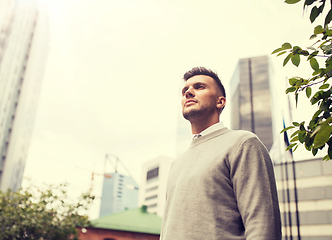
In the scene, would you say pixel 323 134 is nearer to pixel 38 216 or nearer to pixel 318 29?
pixel 318 29

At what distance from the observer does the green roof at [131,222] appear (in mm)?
27734

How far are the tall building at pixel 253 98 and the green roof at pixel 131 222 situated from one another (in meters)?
66.5

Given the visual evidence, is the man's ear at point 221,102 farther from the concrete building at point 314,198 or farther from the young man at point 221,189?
the concrete building at point 314,198

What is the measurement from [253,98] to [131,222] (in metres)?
75.1

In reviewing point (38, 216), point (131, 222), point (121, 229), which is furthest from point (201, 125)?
point (131, 222)

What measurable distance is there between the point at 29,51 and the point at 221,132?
232ft

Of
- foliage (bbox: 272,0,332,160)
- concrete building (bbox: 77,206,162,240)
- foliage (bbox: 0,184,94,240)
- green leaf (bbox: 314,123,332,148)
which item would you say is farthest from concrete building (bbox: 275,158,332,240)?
green leaf (bbox: 314,123,332,148)

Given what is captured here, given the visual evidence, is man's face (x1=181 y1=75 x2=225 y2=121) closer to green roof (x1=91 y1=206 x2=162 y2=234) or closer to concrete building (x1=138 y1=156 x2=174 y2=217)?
green roof (x1=91 y1=206 x2=162 y2=234)

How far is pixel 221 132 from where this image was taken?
A: 214 cm

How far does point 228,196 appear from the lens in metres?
1.75

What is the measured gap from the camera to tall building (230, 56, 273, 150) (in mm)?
91750

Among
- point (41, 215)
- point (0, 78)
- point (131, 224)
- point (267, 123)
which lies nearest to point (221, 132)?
point (41, 215)

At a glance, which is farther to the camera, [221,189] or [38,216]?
[38,216]

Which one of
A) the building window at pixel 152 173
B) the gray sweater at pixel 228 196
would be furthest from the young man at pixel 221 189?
the building window at pixel 152 173
